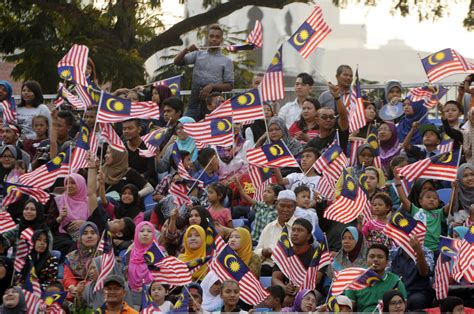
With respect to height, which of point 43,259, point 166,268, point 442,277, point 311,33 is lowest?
point 442,277

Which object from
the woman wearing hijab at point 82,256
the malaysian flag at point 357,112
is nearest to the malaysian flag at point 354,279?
the woman wearing hijab at point 82,256

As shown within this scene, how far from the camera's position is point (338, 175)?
18469mm

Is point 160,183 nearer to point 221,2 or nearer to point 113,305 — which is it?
point 113,305

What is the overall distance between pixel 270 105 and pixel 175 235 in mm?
4344

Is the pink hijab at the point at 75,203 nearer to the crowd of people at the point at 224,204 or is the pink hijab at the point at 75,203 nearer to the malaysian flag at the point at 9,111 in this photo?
the crowd of people at the point at 224,204

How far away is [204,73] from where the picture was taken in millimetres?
22391

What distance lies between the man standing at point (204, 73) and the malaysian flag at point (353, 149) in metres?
2.87

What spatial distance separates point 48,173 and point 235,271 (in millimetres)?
3824

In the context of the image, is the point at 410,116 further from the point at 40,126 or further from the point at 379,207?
the point at 40,126

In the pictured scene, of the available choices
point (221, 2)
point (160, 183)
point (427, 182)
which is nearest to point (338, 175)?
point (427, 182)

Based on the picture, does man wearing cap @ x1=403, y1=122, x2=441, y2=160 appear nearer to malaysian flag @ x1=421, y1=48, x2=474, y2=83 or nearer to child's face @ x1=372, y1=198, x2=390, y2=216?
malaysian flag @ x1=421, y1=48, x2=474, y2=83

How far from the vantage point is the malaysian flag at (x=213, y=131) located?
64.7 feet

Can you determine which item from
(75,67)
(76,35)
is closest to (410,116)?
(75,67)

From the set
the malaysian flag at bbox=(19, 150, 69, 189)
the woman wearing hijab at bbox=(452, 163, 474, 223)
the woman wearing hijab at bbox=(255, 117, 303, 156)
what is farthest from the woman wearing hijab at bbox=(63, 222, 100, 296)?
the woman wearing hijab at bbox=(452, 163, 474, 223)
